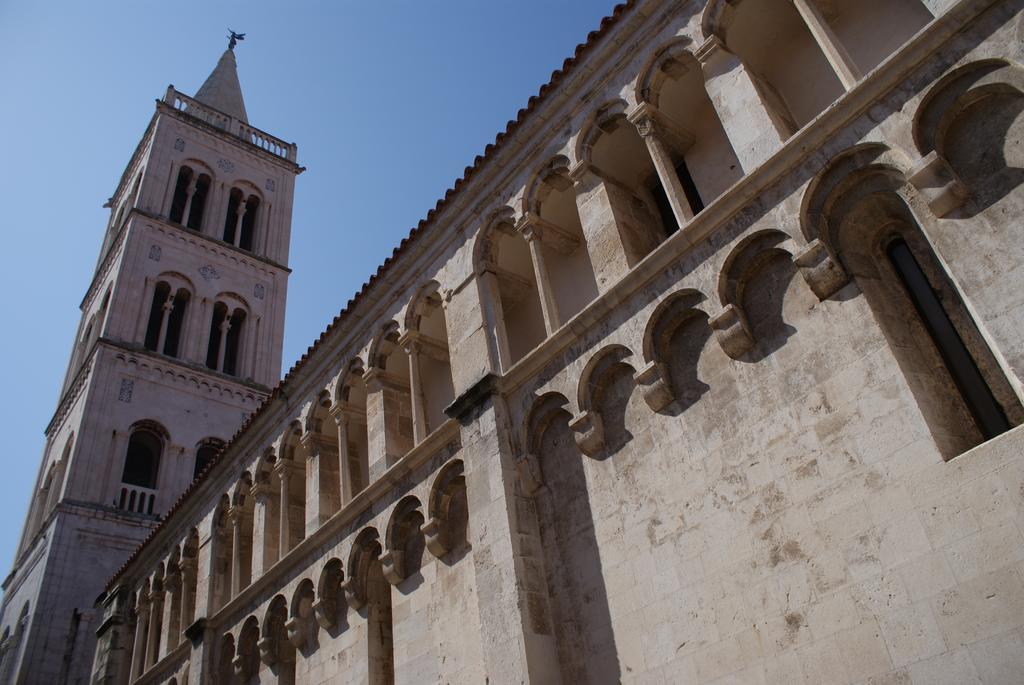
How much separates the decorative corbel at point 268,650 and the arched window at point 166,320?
17477 millimetres

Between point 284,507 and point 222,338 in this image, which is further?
point 222,338

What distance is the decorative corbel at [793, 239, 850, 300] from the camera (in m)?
6.26

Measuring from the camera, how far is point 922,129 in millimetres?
6129

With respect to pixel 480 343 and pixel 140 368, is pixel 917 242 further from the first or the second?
pixel 140 368

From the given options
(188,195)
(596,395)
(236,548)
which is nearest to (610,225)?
(596,395)

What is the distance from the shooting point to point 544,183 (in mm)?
9773

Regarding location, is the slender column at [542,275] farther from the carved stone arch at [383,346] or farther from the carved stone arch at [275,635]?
the carved stone arch at [275,635]

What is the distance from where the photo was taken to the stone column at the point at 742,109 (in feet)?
23.9

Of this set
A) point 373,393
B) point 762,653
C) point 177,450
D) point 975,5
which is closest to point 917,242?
point 975,5

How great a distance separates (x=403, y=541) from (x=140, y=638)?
9605 mm

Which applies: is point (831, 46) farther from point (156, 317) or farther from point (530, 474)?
point (156, 317)

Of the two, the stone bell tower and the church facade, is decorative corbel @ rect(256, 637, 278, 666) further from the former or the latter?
the stone bell tower

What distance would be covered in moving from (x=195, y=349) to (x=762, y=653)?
983 inches

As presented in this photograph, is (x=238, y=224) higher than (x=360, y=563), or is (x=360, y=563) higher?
(x=238, y=224)
